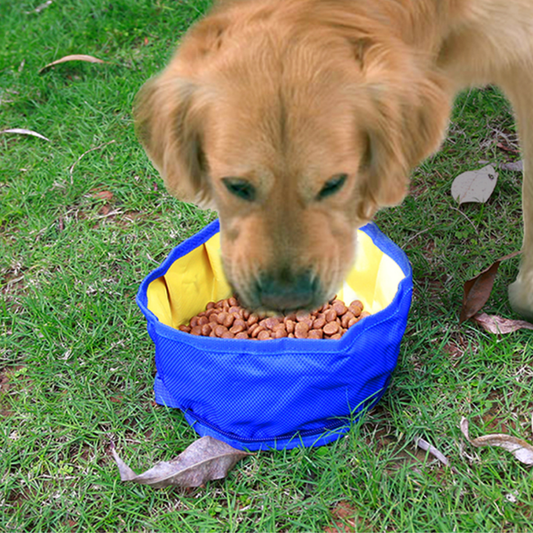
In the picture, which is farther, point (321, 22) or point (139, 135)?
point (139, 135)

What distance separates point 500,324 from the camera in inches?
108

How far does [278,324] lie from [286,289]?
0.82 metres

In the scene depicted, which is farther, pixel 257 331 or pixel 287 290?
pixel 257 331

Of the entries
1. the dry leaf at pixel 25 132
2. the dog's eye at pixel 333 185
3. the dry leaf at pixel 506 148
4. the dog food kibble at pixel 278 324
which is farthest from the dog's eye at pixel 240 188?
the dry leaf at pixel 25 132

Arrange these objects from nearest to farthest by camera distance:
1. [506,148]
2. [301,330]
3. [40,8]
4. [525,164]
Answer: [525,164] < [301,330] < [506,148] < [40,8]

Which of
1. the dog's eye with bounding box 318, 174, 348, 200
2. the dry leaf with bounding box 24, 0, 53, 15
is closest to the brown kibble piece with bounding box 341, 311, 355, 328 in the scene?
the dog's eye with bounding box 318, 174, 348, 200

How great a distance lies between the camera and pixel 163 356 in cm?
248

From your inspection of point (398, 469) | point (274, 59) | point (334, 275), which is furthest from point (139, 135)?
point (398, 469)

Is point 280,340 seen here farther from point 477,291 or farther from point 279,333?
point 477,291

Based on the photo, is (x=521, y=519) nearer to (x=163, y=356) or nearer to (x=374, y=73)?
(x=163, y=356)

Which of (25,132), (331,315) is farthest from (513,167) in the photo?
(25,132)

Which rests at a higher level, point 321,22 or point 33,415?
point 321,22

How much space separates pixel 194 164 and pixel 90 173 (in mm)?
1793

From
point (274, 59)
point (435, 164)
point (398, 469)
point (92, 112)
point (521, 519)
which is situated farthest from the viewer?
point (92, 112)
